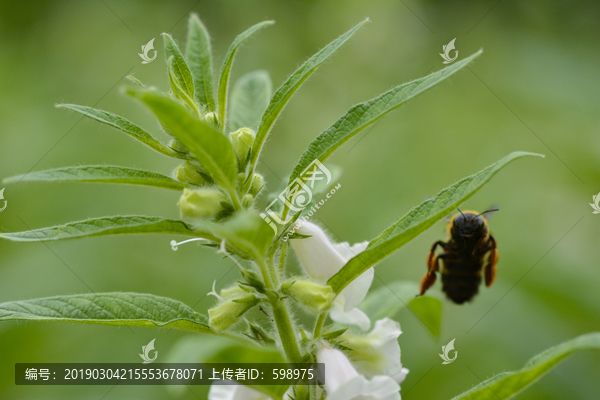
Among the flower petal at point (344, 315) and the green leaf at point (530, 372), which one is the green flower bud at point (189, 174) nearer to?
the flower petal at point (344, 315)

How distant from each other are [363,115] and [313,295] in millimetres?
440

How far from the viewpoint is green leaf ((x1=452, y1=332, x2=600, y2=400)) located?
3.00 ft

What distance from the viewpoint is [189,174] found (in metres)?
1.25

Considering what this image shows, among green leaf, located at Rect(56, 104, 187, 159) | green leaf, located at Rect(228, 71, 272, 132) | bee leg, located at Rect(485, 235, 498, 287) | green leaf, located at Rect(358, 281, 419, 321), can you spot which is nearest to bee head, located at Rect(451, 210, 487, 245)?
bee leg, located at Rect(485, 235, 498, 287)

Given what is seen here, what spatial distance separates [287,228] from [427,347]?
1.87 metres

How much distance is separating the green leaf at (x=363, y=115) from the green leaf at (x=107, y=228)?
1.16 feet

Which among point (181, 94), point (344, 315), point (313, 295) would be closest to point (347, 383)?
point (313, 295)

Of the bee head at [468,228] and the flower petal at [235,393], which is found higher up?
the bee head at [468,228]

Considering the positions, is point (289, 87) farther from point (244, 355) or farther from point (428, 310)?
point (428, 310)

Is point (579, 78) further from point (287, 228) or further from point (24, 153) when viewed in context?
point (24, 153)

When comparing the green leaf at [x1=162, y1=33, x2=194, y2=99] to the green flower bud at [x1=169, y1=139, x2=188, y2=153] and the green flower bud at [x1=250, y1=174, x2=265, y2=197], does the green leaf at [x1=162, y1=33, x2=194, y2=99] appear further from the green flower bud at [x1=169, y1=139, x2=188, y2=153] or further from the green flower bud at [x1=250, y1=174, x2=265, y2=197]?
the green flower bud at [x1=250, y1=174, x2=265, y2=197]

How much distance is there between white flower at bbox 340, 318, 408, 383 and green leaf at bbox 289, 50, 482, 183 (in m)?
0.49

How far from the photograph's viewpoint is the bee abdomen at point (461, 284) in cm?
213

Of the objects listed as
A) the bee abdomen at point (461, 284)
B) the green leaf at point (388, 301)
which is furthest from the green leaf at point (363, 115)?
the bee abdomen at point (461, 284)
